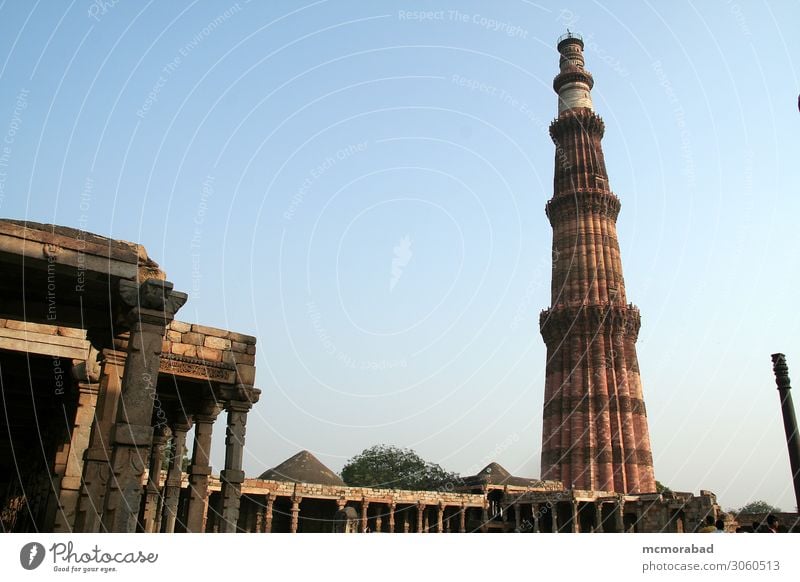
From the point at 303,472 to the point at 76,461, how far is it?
23.8 m

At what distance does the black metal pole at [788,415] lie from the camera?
893cm

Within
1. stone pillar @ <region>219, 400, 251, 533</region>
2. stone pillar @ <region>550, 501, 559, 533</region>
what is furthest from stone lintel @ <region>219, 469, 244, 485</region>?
stone pillar @ <region>550, 501, 559, 533</region>

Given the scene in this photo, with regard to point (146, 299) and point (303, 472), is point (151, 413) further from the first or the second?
point (303, 472)

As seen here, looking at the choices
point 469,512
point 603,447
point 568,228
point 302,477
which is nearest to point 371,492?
point 302,477

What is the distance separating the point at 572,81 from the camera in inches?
1732

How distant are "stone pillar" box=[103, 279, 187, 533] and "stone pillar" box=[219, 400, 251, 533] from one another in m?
4.24

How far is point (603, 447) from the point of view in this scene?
3600 cm

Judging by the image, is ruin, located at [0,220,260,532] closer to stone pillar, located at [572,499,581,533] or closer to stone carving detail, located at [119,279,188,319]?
stone carving detail, located at [119,279,188,319]

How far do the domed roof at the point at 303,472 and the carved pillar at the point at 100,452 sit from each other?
→ 23.8 meters

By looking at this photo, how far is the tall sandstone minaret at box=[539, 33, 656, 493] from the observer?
36.2 m

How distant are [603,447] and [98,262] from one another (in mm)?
33912

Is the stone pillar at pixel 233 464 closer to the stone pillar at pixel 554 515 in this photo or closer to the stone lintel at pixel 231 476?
the stone lintel at pixel 231 476
